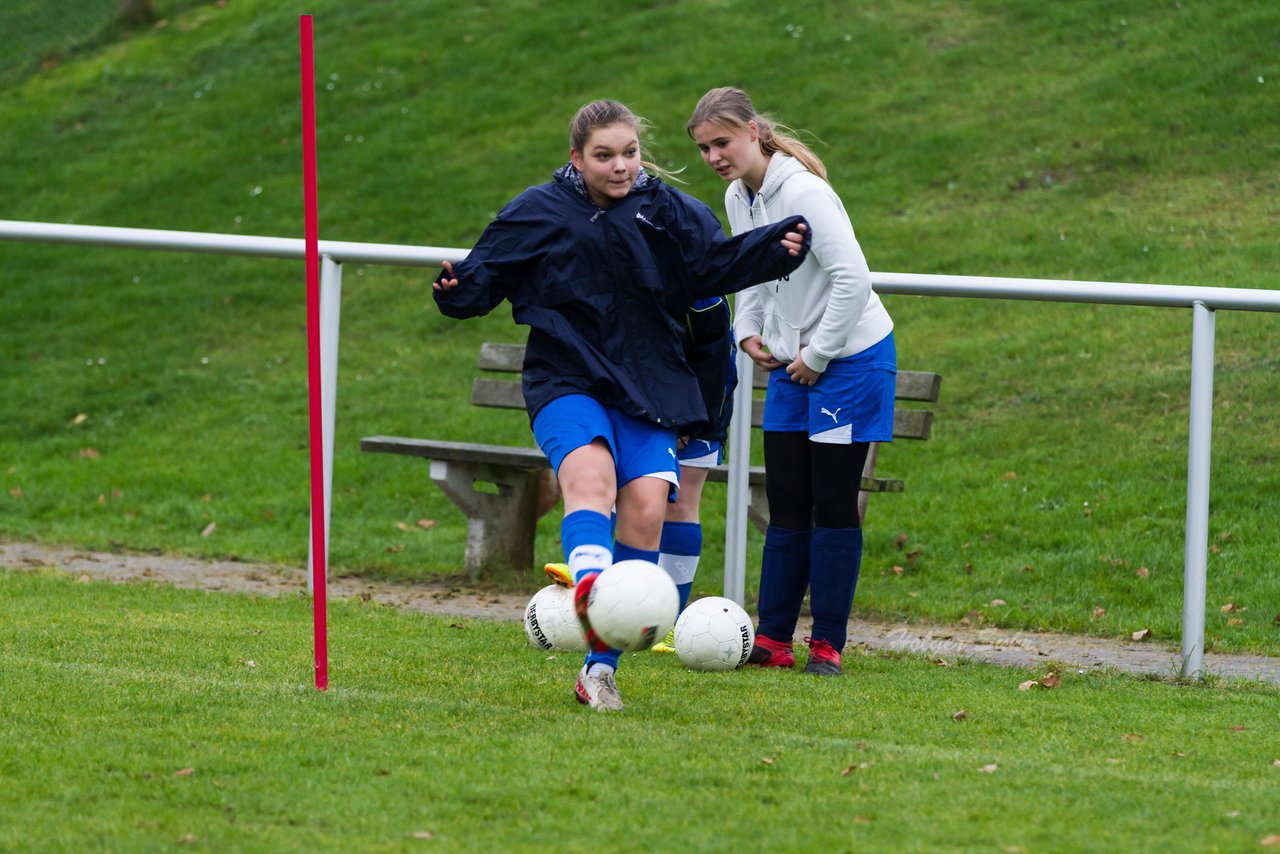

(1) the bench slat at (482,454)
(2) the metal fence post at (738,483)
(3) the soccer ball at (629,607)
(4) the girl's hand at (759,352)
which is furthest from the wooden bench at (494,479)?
(3) the soccer ball at (629,607)

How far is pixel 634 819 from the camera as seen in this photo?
3.56 m

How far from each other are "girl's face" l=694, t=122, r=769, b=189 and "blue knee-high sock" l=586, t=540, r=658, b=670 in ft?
4.37

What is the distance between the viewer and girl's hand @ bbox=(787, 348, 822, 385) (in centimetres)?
554

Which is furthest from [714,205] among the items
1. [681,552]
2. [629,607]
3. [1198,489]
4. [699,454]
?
[629,607]

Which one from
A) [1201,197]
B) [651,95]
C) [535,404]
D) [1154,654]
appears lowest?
[1154,654]

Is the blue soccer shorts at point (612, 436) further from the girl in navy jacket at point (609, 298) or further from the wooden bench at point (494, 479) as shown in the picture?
the wooden bench at point (494, 479)

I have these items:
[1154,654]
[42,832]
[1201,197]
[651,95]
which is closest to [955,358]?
[1201,197]

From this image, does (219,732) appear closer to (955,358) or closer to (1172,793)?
(1172,793)

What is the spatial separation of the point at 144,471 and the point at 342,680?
612cm

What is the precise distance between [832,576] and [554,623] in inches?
39.7

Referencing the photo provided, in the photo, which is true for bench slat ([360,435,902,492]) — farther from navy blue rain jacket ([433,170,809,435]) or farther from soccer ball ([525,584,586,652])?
navy blue rain jacket ([433,170,809,435])

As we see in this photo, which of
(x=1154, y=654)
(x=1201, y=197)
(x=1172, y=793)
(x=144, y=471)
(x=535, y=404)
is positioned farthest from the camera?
(x=1201, y=197)

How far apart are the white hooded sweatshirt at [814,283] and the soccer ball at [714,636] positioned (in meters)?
0.91

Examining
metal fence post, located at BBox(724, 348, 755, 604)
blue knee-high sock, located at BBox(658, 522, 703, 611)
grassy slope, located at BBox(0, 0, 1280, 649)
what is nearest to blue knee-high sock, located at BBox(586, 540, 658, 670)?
blue knee-high sock, located at BBox(658, 522, 703, 611)
